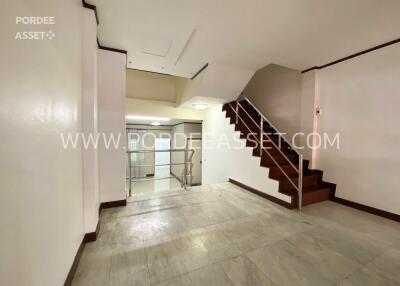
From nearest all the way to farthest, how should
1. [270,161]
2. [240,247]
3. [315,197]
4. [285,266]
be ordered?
[285,266], [240,247], [315,197], [270,161]

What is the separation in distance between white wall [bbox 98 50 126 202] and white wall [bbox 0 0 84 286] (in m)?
1.14

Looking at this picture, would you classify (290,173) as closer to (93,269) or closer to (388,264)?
(388,264)

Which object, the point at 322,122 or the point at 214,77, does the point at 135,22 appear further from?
the point at 322,122

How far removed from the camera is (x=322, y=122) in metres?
3.25

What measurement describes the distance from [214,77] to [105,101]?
2.07m

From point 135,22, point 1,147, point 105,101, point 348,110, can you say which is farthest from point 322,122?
point 1,147

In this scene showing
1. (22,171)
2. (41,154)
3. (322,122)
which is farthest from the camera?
(322,122)

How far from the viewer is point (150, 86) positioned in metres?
5.04

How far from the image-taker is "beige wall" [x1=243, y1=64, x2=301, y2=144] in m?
3.78

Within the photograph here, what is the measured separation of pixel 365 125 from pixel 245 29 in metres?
2.42

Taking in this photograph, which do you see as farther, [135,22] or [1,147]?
[135,22]

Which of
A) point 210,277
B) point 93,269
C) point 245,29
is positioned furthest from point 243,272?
point 245,29

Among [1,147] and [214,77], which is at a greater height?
[214,77]

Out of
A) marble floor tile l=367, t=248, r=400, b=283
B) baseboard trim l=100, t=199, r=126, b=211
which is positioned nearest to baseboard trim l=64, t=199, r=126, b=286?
baseboard trim l=100, t=199, r=126, b=211
